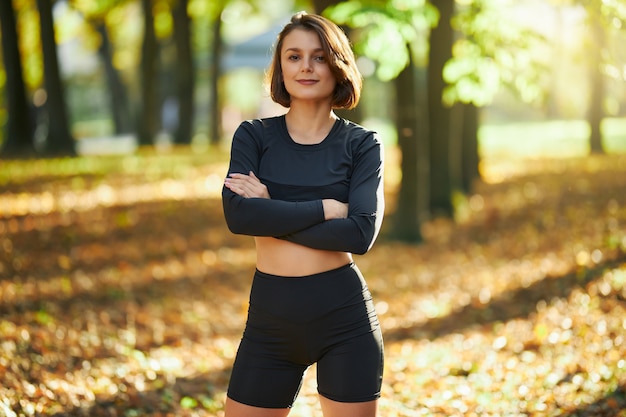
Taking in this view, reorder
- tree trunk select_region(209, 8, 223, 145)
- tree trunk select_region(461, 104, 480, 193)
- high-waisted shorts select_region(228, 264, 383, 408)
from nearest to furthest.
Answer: high-waisted shorts select_region(228, 264, 383, 408), tree trunk select_region(461, 104, 480, 193), tree trunk select_region(209, 8, 223, 145)

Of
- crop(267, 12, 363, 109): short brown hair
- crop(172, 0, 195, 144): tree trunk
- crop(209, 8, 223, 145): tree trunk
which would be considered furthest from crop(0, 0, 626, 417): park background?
crop(209, 8, 223, 145): tree trunk

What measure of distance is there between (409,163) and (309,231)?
10384 millimetres

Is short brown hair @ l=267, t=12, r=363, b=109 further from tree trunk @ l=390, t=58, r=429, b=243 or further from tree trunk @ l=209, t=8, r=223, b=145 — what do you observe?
tree trunk @ l=209, t=8, r=223, b=145

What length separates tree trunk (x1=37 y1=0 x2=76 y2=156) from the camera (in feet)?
68.2

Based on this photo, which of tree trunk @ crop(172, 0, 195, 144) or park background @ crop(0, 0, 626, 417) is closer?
park background @ crop(0, 0, 626, 417)

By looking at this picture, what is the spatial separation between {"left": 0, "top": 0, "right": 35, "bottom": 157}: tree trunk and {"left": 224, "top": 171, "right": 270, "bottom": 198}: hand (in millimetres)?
18282

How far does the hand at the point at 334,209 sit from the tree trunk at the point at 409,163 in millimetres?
9752

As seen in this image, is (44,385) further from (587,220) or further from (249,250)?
(587,220)

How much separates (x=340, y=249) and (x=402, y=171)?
34.1 feet

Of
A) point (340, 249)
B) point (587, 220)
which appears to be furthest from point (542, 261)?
point (340, 249)

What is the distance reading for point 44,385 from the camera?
21.1ft

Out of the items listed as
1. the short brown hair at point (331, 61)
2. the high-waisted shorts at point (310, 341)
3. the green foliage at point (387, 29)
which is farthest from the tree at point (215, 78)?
the high-waisted shorts at point (310, 341)

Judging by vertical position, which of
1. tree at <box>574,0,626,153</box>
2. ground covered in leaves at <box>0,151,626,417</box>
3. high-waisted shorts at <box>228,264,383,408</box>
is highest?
tree at <box>574,0,626,153</box>

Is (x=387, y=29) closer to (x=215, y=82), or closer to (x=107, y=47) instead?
(x=215, y=82)
